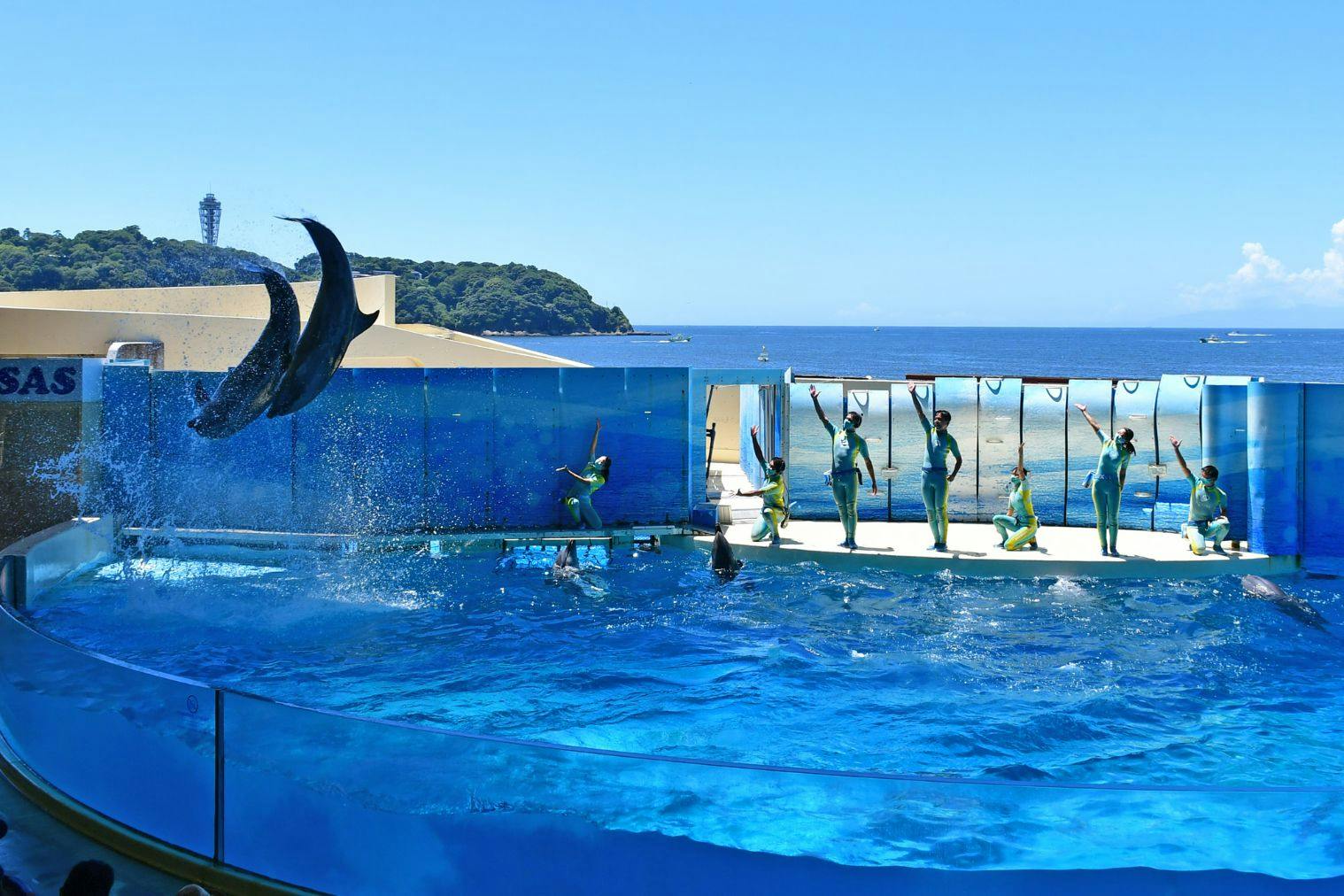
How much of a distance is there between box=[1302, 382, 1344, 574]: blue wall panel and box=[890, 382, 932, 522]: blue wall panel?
4.42 meters

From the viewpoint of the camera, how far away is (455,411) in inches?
580

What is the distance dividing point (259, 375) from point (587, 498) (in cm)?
511

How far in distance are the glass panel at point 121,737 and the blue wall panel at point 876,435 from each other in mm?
11232

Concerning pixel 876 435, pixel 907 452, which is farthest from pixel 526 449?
pixel 907 452

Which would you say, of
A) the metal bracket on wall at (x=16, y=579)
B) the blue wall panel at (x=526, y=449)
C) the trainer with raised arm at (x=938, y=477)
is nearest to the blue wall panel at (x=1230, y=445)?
the trainer with raised arm at (x=938, y=477)

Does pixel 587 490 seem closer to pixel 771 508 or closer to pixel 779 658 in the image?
pixel 771 508

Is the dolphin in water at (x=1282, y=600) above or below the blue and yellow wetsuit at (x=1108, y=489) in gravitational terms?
below

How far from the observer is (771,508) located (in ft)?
45.6

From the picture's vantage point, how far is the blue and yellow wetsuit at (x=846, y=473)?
13.7m

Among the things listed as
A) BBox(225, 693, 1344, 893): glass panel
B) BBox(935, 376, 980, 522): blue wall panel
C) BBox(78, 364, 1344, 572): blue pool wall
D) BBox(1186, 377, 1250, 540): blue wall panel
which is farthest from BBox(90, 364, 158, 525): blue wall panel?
BBox(1186, 377, 1250, 540): blue wall panel

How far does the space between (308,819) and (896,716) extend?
517 cm

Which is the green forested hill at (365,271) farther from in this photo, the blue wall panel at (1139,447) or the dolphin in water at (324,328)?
the blue wall panel at (1139,447)

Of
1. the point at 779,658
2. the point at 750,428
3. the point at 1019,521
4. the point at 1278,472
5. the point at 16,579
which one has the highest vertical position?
the point at 750,428

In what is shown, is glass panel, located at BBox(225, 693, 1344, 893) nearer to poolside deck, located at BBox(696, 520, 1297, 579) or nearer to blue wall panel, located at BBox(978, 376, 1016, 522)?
poolside deck, located at BBox(696, 520, 1297, 579)
